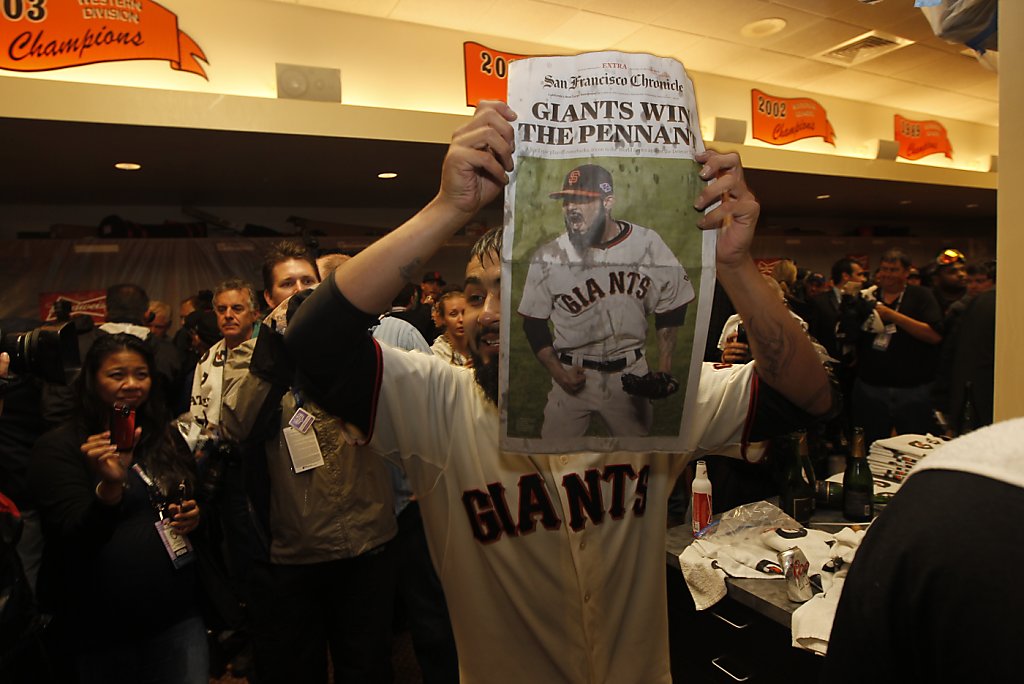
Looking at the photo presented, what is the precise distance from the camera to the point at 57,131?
3.36m

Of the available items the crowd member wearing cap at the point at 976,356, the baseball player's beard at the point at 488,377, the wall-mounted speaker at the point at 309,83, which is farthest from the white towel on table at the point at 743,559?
the wall-mounted speaker at the point at 309,83

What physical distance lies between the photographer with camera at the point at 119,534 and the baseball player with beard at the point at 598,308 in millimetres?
1456

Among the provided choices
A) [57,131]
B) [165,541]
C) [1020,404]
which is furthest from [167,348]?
[1020,404]

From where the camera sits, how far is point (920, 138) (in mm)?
7227

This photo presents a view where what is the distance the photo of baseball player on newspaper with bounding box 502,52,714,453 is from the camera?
30.2 inches

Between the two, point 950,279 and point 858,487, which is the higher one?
point 950,279

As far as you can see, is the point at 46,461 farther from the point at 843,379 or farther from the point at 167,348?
the point at 843,379

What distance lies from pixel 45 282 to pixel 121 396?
13.2ft

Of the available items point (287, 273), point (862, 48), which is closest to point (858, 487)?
point (287, 273)

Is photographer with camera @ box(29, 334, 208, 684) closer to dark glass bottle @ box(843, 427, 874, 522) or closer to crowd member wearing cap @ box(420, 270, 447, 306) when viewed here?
dark glass bottle @ box(843, 427, 874, 522)

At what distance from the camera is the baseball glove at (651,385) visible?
829 mm

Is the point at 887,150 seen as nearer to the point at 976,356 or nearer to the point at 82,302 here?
the point at 976,356

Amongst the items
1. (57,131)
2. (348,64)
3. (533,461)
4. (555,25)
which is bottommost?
(533,461)

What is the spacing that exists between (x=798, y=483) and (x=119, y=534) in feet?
6.45
